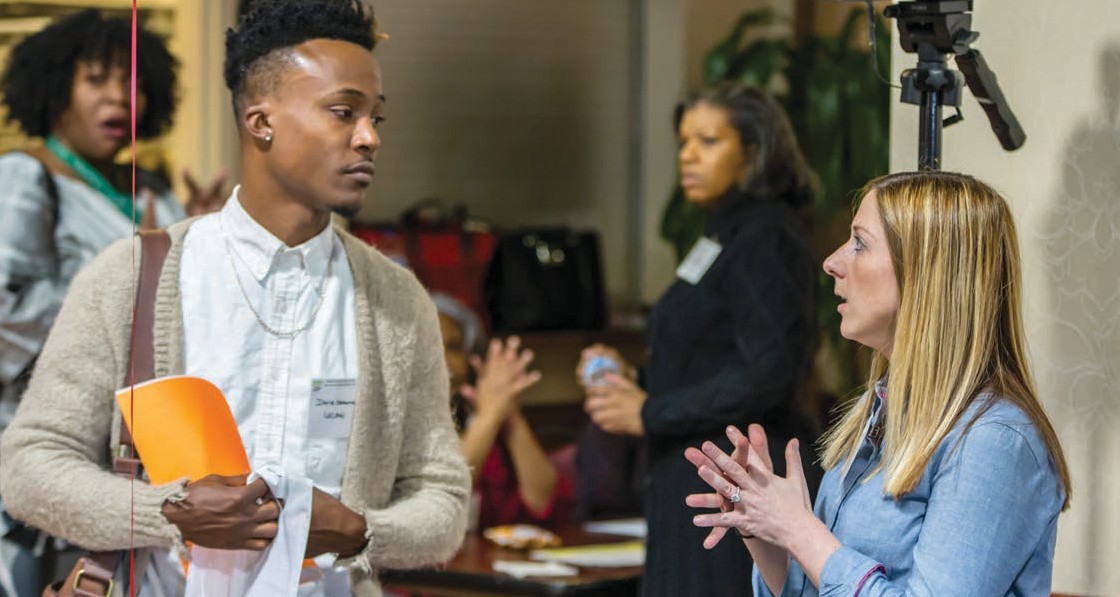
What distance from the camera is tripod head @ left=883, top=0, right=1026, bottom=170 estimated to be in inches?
87.4

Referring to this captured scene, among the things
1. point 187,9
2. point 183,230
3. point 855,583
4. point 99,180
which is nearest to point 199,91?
point 187,9

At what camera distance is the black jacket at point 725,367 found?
3.08 meters

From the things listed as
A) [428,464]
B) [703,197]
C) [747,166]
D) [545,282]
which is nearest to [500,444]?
[703,197]

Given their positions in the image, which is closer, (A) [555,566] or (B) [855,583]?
(B) [855,583]

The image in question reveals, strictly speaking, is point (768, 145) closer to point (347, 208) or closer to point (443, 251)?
point (347, 208)

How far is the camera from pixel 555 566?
3508mm

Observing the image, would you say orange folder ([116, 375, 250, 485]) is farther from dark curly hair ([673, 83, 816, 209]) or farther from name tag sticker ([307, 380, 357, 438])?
dark curly hair ([673, 83, 816, 209])

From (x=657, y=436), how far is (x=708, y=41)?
3.50 m

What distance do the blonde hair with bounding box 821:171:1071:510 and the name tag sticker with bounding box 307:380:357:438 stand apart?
76 cm

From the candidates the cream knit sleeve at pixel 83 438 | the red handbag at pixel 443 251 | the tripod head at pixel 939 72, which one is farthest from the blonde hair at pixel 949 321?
the red handbag at pixel 443 251

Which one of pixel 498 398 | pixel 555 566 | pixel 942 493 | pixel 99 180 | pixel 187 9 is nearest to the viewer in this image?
pixel 942 493

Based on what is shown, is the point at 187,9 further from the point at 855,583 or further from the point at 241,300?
the point at 855,583

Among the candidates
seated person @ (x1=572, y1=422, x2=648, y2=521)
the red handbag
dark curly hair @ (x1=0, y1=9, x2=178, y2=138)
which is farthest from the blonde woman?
the red handbag

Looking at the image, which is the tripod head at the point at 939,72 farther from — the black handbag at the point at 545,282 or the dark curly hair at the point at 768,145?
the black handbag at the point at 545,282
